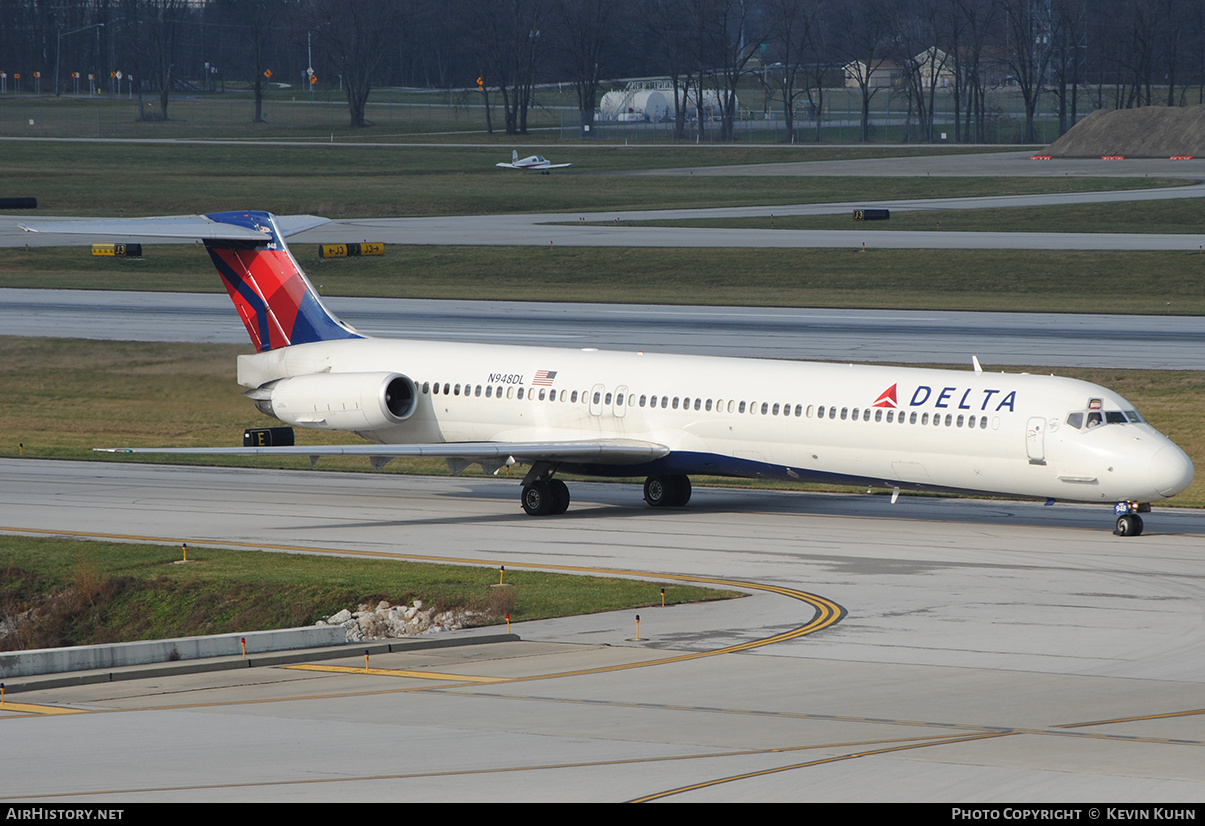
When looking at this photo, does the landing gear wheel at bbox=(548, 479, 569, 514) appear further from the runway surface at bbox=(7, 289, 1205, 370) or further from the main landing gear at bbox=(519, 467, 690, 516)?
the runway surface at bbox=(7, 289, 1205, 370)

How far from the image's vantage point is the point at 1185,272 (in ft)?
218

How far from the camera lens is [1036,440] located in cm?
3009

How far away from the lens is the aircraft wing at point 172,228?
34.3m

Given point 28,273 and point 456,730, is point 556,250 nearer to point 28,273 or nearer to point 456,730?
point 28,273

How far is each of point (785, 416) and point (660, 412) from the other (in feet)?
10.0

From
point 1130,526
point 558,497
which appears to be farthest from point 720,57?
point 1130,526

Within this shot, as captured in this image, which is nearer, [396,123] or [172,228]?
[172,228]

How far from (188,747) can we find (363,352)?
23071mm

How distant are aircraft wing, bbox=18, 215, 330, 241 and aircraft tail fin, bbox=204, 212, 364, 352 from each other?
26 centimetres

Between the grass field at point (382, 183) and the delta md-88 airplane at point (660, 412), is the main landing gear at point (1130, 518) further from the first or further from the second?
the grass field at point (382, 183)

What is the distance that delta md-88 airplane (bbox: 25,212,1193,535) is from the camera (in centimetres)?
3023

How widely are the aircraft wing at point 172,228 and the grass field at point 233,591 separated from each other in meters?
7.78

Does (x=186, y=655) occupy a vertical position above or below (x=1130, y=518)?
above

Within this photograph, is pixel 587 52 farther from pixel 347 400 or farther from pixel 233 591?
pixel 233 591
